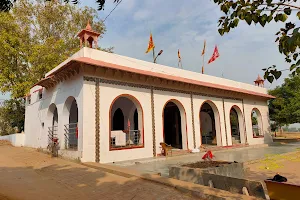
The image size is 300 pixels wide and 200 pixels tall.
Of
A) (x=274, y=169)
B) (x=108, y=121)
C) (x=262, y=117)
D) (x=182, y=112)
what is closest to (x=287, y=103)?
(x=262, y=117)

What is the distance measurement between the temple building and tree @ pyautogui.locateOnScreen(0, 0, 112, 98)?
8.46 ft

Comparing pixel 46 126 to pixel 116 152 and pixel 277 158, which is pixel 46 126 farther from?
pixel 277 158

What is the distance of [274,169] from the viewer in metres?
8.95

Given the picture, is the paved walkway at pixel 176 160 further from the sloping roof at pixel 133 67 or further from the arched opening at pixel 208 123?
the arched opening at pixel 208 123

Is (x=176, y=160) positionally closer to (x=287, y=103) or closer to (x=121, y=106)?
(x=121, y=106)

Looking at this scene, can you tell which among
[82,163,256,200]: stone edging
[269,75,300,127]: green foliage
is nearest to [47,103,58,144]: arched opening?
[82,163,256,200]: stone edging

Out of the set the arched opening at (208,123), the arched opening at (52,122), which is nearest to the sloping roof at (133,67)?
the arched opening at (52,122)

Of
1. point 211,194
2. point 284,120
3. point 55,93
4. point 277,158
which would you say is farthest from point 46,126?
point 284,120

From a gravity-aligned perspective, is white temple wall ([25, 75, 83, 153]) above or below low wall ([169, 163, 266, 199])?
above

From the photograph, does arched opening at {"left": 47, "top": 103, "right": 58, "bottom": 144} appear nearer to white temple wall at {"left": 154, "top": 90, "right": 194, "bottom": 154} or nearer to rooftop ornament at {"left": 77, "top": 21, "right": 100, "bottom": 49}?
rooftop ornament at {"left": 77, "top": 21, "right": 100, "bottom": 49}

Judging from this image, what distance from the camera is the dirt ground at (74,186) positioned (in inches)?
201

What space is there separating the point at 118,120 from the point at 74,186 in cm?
938

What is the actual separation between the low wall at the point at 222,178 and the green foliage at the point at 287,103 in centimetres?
1715

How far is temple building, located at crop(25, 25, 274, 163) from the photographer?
1008 centimetres
